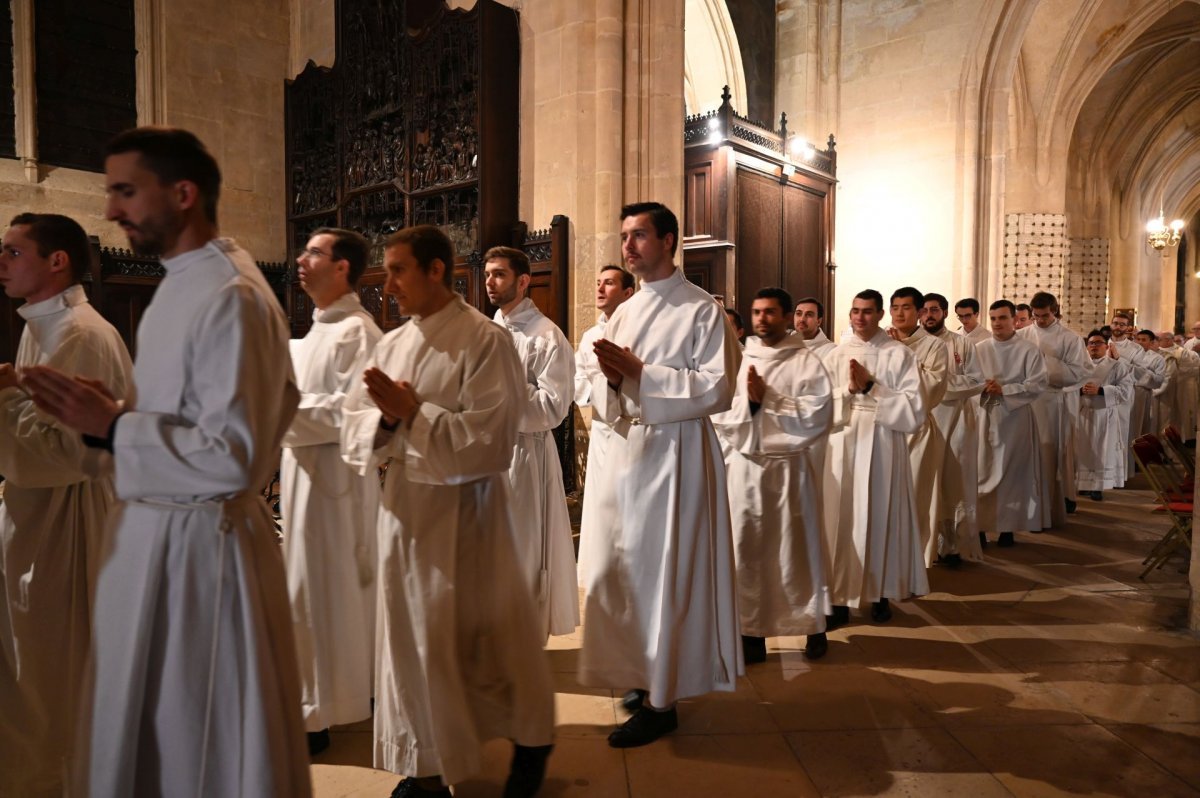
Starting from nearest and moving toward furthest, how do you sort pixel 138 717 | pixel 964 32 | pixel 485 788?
1. pixel 138 717
2. pixel 485 788
3. pixel 964 32

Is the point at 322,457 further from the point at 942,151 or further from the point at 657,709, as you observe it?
the point at 942,151

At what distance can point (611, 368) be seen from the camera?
3.16 meters

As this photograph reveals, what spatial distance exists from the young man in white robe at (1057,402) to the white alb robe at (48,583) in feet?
25.1

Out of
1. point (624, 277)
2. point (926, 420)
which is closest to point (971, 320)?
point (926, 420)

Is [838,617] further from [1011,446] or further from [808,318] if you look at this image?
[1011,446]

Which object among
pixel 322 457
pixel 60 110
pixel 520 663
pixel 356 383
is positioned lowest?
pixel 520 663

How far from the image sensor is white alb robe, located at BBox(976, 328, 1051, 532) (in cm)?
727

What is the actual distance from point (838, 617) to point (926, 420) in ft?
6.38

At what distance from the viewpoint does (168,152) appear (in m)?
1.78

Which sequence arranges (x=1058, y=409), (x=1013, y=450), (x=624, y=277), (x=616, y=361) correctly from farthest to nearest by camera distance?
1. (x=1058, y=409)
2. (x=1013, y=450)
3. (x=624, y=277)
4. (x=616, y=361)

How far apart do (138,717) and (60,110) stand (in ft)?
32.0

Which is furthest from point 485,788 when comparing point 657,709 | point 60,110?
point 60,110

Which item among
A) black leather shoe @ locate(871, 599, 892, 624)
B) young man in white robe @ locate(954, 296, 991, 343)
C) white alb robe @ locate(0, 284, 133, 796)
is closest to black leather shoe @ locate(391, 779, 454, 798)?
white alb robe @ locate(0, 284, 133, 796)

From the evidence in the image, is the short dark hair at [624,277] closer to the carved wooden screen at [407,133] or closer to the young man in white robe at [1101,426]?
the carved wooden screen at [407,133]
